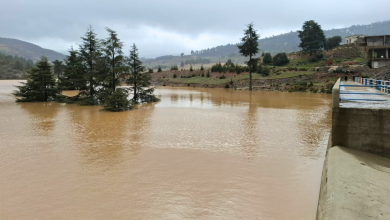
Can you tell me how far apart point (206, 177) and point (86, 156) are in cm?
459

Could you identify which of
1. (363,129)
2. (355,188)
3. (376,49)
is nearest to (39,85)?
(363,129)

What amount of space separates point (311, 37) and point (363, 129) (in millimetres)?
66684

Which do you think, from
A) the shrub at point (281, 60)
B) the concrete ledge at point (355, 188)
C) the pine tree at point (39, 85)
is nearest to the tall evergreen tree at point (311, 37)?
the shrub at point (281, 60)

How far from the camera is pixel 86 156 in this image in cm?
929

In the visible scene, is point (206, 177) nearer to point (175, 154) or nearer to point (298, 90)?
point (175, 154)

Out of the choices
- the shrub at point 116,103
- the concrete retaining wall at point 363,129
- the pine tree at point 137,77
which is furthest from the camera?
the pine tree at point 137,77

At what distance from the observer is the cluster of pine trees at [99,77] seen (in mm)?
24156

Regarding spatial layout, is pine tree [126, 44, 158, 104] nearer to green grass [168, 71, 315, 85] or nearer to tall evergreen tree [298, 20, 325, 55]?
green grass [168, 71, 315, 85]

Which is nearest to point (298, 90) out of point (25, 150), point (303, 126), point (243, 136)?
point (303, 126)

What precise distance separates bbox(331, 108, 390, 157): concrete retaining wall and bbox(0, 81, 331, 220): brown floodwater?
1.23 m

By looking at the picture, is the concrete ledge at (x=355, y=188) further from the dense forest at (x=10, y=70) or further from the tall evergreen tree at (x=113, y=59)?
the dense forest at (x=10, y=70)

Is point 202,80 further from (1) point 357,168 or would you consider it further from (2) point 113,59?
(1) point 357,168

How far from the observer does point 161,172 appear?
7742mm

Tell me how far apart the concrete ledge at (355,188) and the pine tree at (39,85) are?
1173 inches
